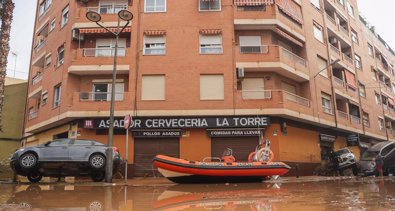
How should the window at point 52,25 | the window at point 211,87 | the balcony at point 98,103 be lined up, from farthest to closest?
1. the window at point 52,25
2. the window at point 211,87
3. the balcony at point 98,103

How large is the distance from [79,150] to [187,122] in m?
6.65

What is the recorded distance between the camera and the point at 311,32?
2478 cm

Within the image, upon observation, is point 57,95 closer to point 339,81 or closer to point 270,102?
point 270,102

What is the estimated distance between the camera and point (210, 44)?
68.1ft

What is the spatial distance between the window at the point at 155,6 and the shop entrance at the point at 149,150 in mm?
7909

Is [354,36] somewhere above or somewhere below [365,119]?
above

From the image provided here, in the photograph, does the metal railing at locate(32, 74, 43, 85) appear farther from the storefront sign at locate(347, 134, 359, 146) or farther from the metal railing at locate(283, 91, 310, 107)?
the storefront sign at locate(347, 134, 359, 146)

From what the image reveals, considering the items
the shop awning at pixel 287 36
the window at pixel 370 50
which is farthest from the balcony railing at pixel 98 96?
the window at pixel 370 50

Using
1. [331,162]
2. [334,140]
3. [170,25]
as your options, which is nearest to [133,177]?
[170,25]

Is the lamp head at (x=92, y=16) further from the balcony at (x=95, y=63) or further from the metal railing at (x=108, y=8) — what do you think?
the metal railing at (x=108, y=8)

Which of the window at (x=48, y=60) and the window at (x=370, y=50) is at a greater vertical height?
the window at (x=370, y=50)

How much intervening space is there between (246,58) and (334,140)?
10.1 meters

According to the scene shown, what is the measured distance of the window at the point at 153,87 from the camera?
1973 centimetres

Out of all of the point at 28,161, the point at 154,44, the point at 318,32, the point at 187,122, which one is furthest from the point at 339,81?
the point at 28,161
